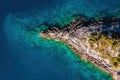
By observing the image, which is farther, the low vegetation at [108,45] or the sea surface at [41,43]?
the sea surface at [41,43]

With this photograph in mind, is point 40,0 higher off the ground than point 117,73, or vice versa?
point 40,0

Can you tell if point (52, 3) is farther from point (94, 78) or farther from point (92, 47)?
point (94, 78)

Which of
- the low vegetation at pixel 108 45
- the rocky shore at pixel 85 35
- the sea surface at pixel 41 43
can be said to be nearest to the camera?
the low vegetation at pixel 108 45

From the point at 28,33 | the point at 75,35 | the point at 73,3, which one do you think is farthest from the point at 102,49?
the point at 28,33

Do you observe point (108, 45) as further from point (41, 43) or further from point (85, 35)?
point (41, 43)

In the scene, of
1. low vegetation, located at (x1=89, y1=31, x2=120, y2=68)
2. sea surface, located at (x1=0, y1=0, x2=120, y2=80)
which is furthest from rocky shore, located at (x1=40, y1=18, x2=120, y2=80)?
sea surface, located at (x1=0, y1=0, x2=120, y2=80)

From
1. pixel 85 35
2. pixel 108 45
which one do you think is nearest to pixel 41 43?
pixel 85 35

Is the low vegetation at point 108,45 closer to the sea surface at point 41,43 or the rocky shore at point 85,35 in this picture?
the rocky shore at point 85,35

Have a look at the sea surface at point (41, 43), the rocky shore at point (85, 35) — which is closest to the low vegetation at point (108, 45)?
the rocky shore at point (85, 35)
